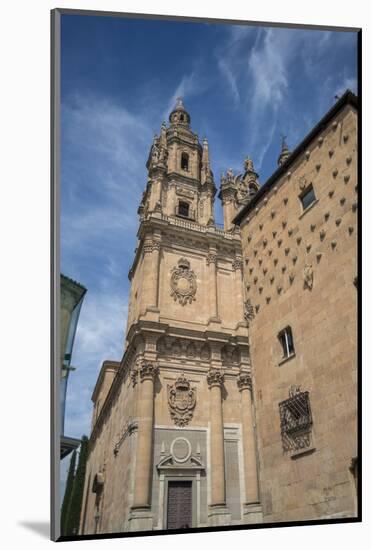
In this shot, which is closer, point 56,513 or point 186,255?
point 56,513

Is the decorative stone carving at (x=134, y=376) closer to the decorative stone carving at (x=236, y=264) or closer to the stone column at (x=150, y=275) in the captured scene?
the stone column at (x=150, y=275)

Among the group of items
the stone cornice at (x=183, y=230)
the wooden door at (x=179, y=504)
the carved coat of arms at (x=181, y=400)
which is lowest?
the wooden door at (x=179, y=504)

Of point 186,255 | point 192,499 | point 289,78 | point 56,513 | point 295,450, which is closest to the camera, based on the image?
point 56,513

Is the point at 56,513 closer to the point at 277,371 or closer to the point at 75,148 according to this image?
the point at 277,371

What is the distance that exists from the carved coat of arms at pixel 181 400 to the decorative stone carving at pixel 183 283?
4.32 meters

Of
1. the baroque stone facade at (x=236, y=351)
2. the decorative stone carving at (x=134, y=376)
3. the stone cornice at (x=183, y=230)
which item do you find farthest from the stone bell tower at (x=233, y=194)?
the decorative stone carving at (x=134, y=376)

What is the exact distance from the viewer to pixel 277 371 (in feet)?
28.7

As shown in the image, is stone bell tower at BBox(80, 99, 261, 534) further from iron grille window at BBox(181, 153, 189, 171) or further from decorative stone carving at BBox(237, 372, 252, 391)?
iron grille window at BBox(181, 153, 189, 171)

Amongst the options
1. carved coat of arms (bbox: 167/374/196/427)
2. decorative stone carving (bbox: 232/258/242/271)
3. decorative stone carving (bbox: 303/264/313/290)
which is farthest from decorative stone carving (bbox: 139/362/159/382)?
decorative stone carving (bbox: 303/264/313/290)

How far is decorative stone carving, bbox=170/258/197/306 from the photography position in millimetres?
21067

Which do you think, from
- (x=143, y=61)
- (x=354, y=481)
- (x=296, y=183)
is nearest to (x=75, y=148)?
(x=143, y=61)

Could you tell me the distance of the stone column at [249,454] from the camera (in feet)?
53.4

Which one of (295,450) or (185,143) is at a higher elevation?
(185,143)

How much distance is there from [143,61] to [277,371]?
281 inches
